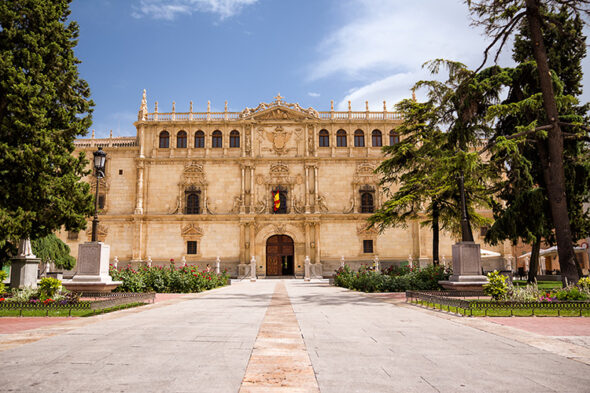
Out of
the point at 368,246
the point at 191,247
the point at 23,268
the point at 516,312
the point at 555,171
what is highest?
the point at 555,171

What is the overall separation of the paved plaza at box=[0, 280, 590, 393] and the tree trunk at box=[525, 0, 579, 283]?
19.4ft

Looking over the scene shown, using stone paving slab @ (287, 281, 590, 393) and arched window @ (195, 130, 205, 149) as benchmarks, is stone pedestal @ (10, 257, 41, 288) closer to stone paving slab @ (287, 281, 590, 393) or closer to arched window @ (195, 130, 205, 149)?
stone paving slab @ (287, 281, 590, 393)

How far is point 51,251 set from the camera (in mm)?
25641

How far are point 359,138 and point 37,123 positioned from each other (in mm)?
29134

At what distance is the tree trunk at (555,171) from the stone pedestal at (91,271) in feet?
48.6

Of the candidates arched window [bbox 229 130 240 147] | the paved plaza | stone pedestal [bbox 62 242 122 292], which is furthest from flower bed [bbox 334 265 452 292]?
arched window [bbox 229 130 240 147]

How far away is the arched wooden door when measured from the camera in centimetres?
3825

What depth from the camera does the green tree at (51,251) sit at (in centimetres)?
2467

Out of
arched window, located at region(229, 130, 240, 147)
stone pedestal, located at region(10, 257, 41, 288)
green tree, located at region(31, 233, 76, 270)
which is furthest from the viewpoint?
arched window, located at region(229, 130, 240, 147)

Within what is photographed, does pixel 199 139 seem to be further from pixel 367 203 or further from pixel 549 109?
pixel 549 109

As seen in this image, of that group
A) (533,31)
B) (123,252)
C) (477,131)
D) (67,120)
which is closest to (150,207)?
(123,252)

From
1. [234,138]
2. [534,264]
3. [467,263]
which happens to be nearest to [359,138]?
[234,138]

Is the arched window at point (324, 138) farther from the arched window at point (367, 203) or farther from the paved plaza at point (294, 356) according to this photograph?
the paved plaza at point (294, 356)

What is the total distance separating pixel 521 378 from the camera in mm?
4270
